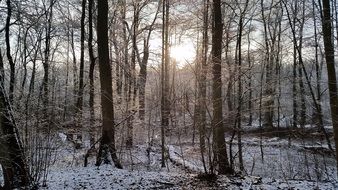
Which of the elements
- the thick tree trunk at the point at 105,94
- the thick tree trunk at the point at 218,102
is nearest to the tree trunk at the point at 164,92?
the thick tree trunk at the point at 105,94

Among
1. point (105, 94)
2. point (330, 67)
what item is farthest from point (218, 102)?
point (330, 67)

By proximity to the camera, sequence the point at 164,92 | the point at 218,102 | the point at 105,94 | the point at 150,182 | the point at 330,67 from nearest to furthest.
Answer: the point at 150,182 → the point at 218,102 → the point at 330,67 → the point at 105,94 → the point at 164,92

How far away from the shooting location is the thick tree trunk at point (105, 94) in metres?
9.77

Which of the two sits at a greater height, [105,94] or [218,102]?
[105,94]

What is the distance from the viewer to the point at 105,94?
32.8ft

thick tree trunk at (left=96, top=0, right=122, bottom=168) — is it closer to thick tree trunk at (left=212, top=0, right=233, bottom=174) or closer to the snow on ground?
the snow on ground

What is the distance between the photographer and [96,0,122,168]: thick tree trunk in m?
9.77

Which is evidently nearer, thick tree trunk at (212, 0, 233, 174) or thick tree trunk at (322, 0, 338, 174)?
thick tree trunk at (212, 0, 233, 174)

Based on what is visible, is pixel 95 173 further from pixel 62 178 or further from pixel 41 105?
pixel 41 105

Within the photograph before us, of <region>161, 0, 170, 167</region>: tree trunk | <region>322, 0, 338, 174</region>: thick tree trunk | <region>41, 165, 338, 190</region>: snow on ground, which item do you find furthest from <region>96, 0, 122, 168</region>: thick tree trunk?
<region>322, 0, 338, 174</region>: thick tree trunk

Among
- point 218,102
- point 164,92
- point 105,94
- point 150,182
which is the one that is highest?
point 164,92

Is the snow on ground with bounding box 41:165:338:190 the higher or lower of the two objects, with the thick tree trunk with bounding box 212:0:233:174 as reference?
lower

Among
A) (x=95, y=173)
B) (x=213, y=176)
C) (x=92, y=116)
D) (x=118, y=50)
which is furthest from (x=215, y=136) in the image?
(x=118, y=50)

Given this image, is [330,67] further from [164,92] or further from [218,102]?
[164,92]
